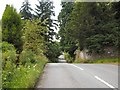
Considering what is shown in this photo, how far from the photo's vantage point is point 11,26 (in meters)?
19.6

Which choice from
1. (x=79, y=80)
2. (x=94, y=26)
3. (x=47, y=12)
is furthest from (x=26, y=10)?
(x=79, y=80)

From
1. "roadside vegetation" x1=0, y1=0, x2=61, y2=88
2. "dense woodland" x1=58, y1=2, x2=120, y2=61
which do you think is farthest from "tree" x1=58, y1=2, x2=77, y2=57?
"roadside vegetation" x1=0, y1=0, x2=61, y2=88

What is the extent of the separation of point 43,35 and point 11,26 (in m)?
23.4

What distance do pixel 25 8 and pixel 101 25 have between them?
3000 cm

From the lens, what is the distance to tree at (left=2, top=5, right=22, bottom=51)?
762 inches

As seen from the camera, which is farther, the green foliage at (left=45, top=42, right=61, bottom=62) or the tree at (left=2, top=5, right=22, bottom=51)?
the green foliage at (left=45, top=42, right=61, bottom=62)

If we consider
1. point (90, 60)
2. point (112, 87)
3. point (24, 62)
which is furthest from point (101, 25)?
point (112, 87)

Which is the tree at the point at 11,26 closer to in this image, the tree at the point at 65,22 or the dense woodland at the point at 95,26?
the dense woodland at the point at 95,26

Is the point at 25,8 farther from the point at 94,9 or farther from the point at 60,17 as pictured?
the point at 94,9

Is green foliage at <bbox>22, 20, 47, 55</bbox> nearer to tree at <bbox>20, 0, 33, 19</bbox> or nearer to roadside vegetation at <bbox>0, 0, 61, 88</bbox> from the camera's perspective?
roadside vegetation at <bbox>0, 0, 61, 88</bbox>

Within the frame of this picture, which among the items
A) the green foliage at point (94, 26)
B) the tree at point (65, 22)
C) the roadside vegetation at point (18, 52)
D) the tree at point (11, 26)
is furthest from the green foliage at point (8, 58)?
the tree at point (65, 22)

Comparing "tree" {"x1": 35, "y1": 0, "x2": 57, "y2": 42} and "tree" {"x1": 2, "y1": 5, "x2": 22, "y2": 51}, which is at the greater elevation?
"tree" {"x1": 35, "y1": 0, "x2": 57, "y2": 42}

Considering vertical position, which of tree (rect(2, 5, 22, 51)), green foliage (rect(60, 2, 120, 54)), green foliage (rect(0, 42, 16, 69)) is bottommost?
green foliage (rect(0, 42, 16, 69))

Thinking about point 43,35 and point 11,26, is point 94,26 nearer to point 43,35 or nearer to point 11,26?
point 43,35
